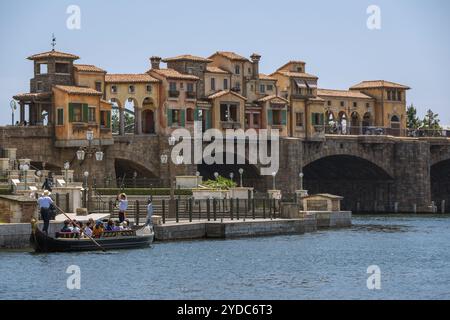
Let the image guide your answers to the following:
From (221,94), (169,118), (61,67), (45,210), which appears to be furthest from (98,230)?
(221,94)

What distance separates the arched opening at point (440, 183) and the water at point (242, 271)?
6417 centimetres

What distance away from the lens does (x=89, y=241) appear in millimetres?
57281

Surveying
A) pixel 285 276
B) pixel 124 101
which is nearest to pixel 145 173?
pixel 124 101

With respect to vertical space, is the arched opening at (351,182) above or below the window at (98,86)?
below

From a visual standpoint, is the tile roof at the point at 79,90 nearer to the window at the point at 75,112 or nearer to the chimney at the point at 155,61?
the window at the point at 75,112

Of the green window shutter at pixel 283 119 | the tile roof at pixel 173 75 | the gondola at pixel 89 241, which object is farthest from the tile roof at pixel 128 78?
the gondola at pixel 89 241

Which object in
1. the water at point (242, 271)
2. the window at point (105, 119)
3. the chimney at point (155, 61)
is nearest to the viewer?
the water at point (242, 271)

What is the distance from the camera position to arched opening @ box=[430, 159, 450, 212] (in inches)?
5369

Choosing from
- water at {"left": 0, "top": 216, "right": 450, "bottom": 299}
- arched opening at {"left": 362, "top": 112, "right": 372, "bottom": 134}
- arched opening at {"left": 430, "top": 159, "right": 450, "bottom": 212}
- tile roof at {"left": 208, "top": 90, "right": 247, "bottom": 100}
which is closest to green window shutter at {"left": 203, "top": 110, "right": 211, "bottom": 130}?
tile roof at {"left": 208, "top": 90, "right": 247, "bottom": 100}

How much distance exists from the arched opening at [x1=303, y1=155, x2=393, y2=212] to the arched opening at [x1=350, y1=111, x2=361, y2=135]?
3.52 metres

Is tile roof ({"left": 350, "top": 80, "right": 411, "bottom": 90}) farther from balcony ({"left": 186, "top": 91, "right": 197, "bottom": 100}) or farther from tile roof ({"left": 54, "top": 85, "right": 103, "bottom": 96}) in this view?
tile roof ({"left": 54, "top": 85, "right": 103, "bottom": 96})

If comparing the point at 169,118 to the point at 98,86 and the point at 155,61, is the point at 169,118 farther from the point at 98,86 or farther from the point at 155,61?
the point at 98,86

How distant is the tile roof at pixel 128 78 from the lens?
104 metres
